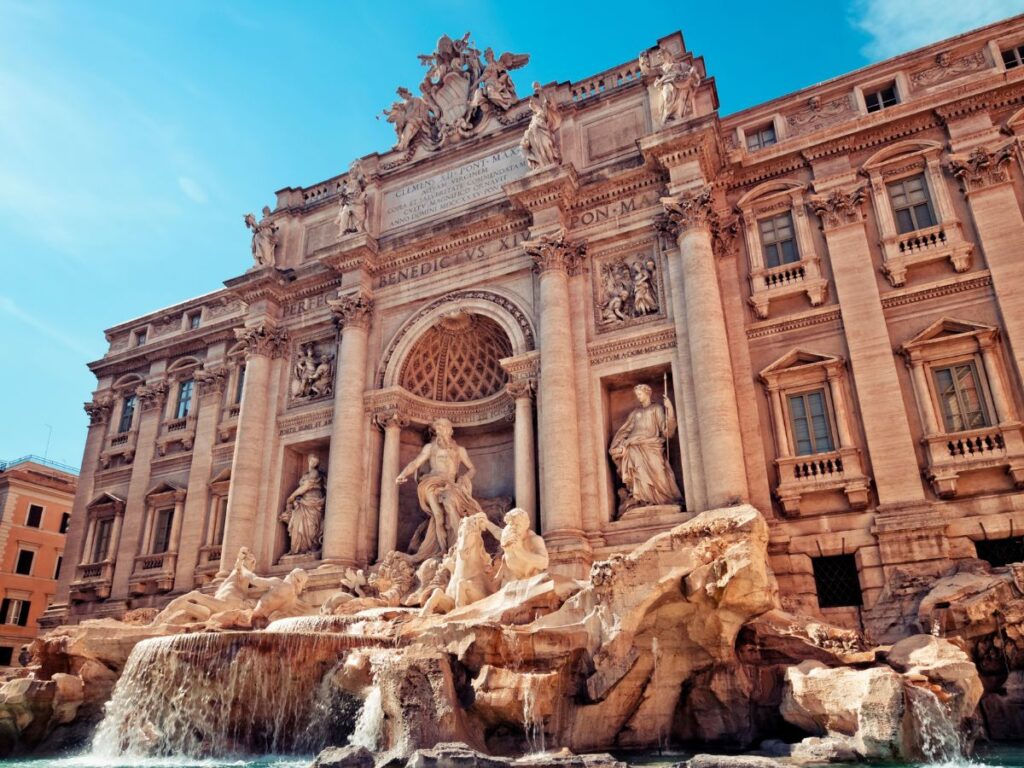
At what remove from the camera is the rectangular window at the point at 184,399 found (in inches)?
1062

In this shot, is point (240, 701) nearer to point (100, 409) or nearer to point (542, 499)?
point (542, 499)

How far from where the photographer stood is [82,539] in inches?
1049

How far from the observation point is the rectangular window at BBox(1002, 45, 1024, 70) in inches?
690

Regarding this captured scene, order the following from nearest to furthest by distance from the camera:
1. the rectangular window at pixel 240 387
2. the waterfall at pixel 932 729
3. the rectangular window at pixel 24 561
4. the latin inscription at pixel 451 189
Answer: the waterfall at pixel 932 729 → the latin inscription at pixel 451 189 → the rectangular window at pixel 240 387 → the rectangular window at pixel 24 561

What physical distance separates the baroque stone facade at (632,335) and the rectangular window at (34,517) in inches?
655

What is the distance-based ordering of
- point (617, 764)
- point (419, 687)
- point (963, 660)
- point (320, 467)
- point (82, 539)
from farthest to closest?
point (82, 539)
point (320, 467)
point (963, 660)
point (419, 687)
point (617, 764)

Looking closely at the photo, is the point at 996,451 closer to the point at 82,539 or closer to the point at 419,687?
the point at 419,687

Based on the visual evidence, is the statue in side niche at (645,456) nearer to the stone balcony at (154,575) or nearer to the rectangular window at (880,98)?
the rectangular window at (880,98)

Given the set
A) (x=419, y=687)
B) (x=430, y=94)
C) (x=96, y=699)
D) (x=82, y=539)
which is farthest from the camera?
(x=82, y=539)

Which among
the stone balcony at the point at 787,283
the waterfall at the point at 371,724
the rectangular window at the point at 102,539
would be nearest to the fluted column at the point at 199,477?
the rectangular window at the point at 102,539

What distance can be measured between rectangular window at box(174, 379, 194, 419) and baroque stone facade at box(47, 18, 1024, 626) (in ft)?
2.23

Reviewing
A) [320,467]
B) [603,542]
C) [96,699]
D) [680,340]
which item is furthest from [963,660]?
[320,467]

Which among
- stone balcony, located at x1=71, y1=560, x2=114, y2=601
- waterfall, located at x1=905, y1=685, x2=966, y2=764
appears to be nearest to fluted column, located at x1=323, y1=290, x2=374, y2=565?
stone balcony, located at x1=71, y1=560, x2=114, y2=601

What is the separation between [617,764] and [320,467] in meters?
15.9
